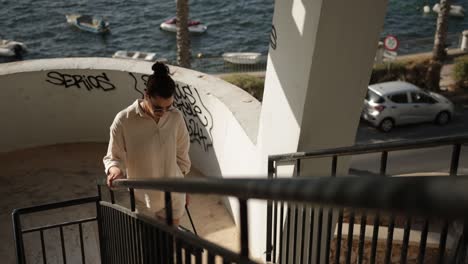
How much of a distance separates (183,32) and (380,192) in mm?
16654

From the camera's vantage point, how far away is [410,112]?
19.5m

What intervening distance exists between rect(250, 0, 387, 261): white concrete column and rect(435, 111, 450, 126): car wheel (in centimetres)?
1606

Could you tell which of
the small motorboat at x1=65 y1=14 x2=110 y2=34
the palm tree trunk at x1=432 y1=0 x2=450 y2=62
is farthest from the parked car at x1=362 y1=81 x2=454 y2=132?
the small motorboat at x1=65 y1=14 x2=110 y2=34

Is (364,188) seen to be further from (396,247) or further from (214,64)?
(214,64)

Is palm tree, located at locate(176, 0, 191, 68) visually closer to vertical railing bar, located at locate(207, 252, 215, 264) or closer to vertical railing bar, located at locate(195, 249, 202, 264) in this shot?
vertical railing bar, located at locate(195, 249, 202, 264)

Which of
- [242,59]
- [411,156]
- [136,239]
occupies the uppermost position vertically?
[136,239]

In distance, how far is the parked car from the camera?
19203mm

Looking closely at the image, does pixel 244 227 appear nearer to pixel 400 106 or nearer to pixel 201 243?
pixel 201 243

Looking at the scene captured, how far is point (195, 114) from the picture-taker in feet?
24.6

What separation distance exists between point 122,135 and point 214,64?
3149 cm

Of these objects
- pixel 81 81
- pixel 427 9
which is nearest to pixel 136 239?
pixel 81 81

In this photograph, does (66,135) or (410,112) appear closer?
(66,135)

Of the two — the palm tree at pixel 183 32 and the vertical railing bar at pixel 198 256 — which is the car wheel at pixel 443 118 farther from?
the vertical railing bar at pixel 198 256

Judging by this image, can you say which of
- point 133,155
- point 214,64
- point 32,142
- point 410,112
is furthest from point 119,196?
point 214,64
